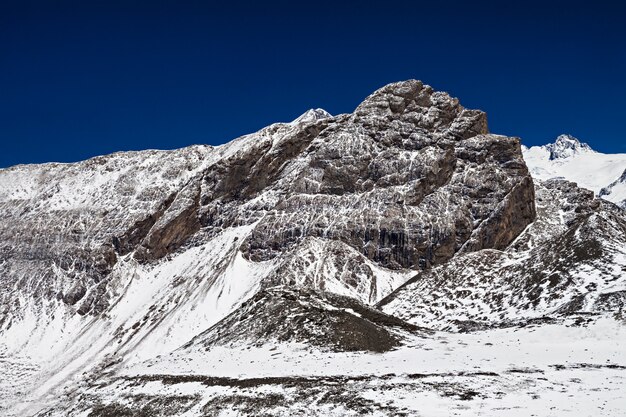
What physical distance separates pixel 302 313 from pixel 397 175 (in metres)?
105

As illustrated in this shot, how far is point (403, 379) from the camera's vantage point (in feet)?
124

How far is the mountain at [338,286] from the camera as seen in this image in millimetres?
40375

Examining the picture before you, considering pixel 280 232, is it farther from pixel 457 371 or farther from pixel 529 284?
pixel 457 371

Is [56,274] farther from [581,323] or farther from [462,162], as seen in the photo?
[581,323]

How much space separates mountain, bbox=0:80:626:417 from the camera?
1590 inches

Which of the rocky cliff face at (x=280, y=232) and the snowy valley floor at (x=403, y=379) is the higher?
the rocky cliff face at (x=280, y=232)

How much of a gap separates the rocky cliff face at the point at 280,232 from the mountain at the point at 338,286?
546 millimetres

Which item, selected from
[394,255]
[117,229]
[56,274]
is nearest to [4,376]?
[56,274]

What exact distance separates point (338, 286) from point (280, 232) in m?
28.5

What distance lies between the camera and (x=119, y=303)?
535ft

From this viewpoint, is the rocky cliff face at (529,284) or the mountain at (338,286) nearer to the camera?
the mountain at (338,286)

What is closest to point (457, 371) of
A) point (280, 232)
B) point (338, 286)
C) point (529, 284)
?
point (529, 284)

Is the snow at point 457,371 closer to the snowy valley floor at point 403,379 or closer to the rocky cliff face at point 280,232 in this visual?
the snowy valley floor at point 403,379

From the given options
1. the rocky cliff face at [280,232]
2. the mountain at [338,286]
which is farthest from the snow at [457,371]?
the rocky cliff face at [280,232]
